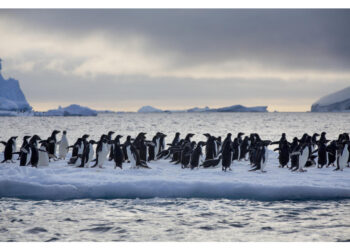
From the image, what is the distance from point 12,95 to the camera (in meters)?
54.8

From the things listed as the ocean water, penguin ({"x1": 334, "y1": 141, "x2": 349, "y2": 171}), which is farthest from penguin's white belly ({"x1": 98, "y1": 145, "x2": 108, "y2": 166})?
penguin ({"x1": 334, "y1": 141, "x2": 349, "y2": 171})

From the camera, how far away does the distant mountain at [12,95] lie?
53000 millimetres

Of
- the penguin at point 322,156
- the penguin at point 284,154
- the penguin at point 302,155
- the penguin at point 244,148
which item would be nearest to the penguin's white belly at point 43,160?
the penguin at point 244,148

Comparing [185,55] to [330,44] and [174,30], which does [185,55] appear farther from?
[330,44]

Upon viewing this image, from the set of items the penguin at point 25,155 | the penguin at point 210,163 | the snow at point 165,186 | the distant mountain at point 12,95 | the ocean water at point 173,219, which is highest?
the distant mountain at point 12,95

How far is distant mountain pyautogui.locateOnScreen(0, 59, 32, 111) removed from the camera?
174ft

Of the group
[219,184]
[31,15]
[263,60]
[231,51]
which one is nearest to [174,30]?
[231,51]

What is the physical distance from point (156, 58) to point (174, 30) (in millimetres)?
835

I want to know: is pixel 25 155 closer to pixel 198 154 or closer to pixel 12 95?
pixel 198 154

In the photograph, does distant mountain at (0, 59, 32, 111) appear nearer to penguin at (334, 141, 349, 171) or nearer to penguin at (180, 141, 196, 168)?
penguin at (180, 141, 196, 168)

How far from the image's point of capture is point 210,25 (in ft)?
28.7

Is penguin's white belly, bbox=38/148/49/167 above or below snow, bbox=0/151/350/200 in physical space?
above

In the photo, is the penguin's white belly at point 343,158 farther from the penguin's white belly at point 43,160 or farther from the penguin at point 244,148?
the penguin's white belly at point 43,160

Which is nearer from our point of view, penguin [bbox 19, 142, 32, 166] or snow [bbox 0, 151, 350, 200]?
snow [bbox 0, 151, 350, 200]
